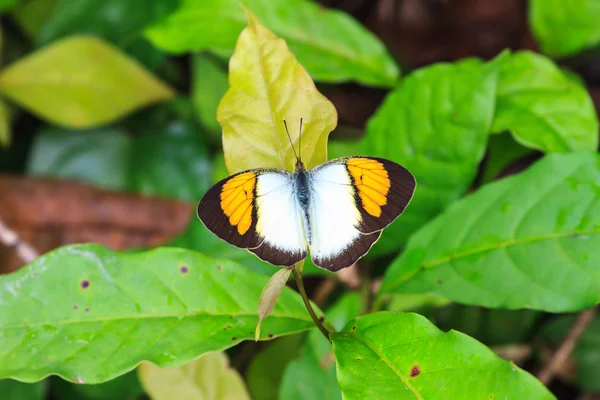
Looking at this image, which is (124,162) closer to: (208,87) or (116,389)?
(208,87)

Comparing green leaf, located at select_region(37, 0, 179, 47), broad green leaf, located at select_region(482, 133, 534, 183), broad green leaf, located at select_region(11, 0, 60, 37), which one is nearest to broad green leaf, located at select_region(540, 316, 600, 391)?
broad green leaf, located at select_region(482, 133, 534, 183)

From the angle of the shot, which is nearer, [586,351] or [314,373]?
[314,373]

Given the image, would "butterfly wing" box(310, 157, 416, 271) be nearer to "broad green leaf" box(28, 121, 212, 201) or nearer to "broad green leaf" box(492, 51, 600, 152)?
"broad green leaf" box(492, 51, 600, 152)

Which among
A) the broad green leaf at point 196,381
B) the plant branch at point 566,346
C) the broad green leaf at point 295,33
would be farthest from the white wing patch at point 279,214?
the plant branch at point 566,346

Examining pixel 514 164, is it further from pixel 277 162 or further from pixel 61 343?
pixel 61 343

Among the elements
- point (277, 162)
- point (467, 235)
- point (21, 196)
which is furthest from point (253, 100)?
point (21, 196)

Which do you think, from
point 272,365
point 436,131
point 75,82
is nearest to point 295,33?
point 436,131
